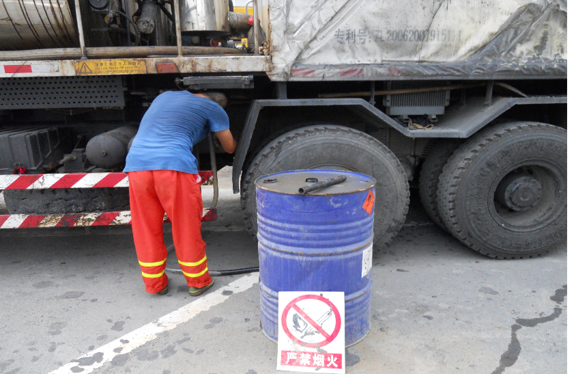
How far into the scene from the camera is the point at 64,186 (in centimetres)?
314

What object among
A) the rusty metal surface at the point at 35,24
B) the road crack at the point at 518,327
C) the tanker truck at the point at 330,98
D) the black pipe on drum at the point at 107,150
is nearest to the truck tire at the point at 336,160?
the tanker truck at the point at 330,98

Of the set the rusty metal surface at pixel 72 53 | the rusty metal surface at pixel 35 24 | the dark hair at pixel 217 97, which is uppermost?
the rusty metal surface at pixel 35 24

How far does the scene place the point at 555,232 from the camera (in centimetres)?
345

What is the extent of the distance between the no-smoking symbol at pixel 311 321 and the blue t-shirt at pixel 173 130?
1251mm

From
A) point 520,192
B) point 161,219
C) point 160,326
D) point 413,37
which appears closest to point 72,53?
point 161,219

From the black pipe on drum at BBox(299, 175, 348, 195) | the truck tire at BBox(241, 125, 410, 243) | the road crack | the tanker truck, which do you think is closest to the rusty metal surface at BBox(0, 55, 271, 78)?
the tanker truck

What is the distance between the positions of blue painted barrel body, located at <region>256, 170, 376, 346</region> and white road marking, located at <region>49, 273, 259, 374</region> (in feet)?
2.16

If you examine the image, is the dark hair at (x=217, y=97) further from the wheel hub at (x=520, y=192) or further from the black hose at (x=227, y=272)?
the wheel hub at (x=520, y=192)

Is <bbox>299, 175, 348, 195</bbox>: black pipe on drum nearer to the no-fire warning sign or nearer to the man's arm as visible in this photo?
the no-fire warning sign

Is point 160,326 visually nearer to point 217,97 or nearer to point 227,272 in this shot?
point 227,272

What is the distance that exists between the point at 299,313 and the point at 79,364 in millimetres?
1292

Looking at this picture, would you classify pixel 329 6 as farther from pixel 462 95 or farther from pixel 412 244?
pixel 412 244

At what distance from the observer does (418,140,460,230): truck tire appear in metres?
3.42

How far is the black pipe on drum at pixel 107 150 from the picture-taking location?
10.1 ft
